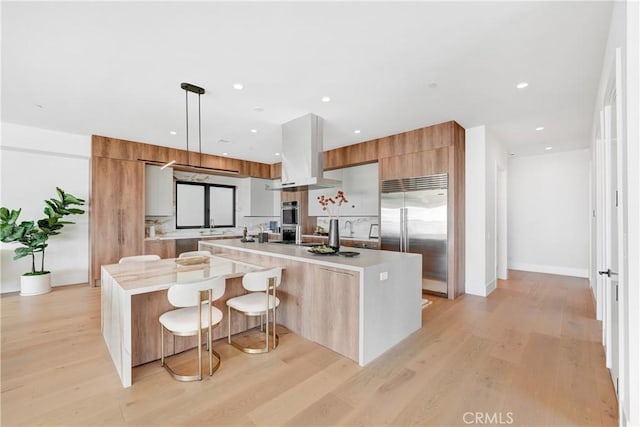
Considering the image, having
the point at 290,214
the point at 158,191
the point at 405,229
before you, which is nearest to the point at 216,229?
the point at 158,191

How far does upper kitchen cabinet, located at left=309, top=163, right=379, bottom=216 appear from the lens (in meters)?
5.68

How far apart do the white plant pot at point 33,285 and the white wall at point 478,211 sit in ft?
22.1

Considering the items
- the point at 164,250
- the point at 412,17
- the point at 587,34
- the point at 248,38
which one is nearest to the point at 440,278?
the point at 587,34

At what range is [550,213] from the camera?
6.13 m

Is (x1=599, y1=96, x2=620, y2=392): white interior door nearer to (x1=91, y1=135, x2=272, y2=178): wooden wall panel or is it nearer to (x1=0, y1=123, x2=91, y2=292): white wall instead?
(x1=91, y1=135, x2=272, y2=178): wooden wall panel

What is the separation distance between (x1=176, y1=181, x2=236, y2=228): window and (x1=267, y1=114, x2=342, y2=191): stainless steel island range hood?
3525mm

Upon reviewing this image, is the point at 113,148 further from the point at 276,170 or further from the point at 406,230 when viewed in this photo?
the point at 406,230

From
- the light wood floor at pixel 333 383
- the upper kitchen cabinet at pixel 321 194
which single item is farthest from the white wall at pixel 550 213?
the upper kitchen cabinet at pixel 321 194

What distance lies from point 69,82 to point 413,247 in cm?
488

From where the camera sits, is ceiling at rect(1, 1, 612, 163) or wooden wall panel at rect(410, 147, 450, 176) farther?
wooden wall panel at rect(410, 147, 450, 176)

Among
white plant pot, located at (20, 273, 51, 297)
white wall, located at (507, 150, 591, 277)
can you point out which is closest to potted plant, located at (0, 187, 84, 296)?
white plant pot, located at (20, 273, 51, 297)

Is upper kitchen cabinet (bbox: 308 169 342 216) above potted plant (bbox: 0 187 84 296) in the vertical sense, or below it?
above

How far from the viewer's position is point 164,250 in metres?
5.61

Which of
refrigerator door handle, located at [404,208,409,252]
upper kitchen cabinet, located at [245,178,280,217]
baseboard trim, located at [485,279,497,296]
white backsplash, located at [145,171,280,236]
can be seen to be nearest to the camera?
baseboard trim, located at [485,279,497,296]
